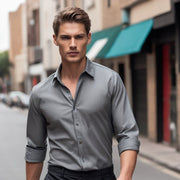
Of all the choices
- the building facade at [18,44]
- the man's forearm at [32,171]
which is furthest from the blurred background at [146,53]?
the building facade at [18,44]

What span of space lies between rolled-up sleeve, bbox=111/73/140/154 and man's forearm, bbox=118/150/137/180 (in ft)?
0.09

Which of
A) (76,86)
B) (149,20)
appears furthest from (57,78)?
(149,20)

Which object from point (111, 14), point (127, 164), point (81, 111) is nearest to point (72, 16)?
point (81, 111)

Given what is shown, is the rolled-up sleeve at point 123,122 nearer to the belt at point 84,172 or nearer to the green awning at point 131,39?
the belt at point 84,172

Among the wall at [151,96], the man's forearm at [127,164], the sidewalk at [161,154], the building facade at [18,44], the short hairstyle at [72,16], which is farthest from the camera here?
the building facade at [18,44]

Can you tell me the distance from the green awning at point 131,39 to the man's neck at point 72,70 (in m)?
9.56

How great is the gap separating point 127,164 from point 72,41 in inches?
30.3

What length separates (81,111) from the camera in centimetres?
280

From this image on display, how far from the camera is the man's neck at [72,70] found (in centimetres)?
290

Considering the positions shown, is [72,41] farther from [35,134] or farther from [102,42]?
A: [102,42]

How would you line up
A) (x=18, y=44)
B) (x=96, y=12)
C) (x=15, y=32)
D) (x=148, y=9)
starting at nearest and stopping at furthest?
(x=148, y=9)
(x=96, y=12)
(x=18, y=44)
(x=15, y=32)

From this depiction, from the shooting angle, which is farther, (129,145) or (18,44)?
(18,44)

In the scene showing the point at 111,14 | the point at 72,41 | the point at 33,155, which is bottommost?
the point at 33,155

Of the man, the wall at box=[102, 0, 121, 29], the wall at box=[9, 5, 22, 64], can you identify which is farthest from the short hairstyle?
the wall at box=[9, 5, 22, 64]
